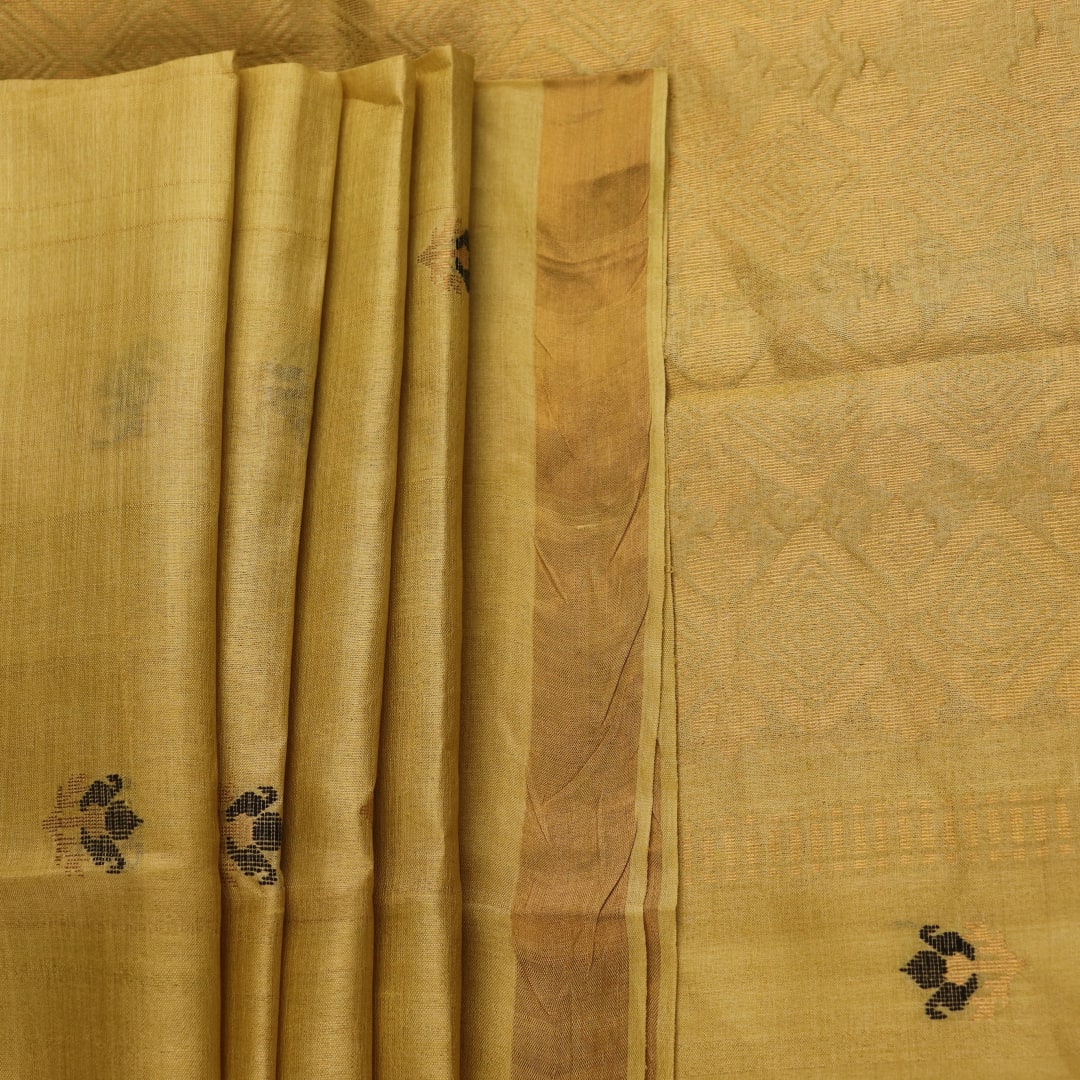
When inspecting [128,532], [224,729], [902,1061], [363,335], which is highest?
[363,335]

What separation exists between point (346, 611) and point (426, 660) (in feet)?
0.26

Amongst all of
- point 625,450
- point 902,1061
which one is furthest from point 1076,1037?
point 625,450

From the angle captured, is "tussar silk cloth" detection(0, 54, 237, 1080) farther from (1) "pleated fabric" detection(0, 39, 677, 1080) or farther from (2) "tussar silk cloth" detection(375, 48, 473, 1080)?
(2) "tussar silk cloth" detection(375, 48, 473, 1080)

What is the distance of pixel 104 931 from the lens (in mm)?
934

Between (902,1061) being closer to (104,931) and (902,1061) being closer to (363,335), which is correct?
(104,931)

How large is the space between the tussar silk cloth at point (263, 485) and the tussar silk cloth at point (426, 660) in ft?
0.29

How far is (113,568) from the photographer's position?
98 cm

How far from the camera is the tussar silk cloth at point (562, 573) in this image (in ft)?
3.26

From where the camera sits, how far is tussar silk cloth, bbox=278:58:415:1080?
37.3 inches

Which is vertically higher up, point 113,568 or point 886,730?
point 113,568

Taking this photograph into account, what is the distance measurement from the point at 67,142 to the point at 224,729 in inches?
22.5

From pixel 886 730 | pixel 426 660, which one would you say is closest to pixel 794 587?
pixel 886 730

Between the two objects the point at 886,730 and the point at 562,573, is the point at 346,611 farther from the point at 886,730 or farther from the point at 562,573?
the point at 886,730

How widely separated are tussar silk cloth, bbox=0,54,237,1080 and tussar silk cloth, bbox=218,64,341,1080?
2 cm
